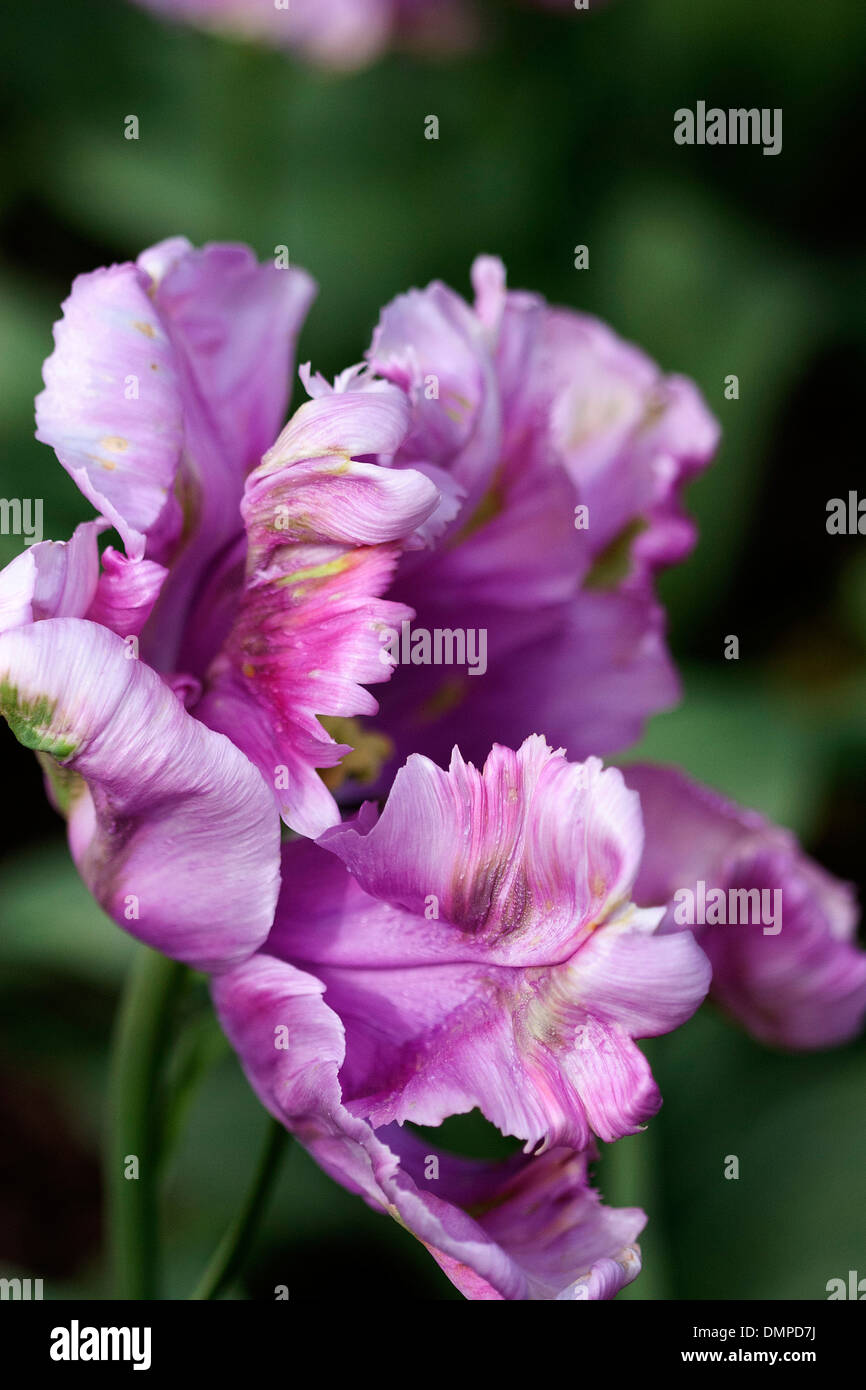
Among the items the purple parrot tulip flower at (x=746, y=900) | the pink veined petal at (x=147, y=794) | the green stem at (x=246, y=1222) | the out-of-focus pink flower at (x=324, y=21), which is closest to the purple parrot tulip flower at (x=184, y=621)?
the pink veined petal at (x=147, y=794)

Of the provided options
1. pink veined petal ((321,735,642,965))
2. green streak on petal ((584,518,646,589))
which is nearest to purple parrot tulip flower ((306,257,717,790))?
green streak on petal ((584,518,646,589))

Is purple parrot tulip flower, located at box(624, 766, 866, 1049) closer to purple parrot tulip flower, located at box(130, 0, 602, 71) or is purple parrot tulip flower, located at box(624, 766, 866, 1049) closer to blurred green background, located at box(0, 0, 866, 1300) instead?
blurred green background, located at box(0, 0, 866, 1300)

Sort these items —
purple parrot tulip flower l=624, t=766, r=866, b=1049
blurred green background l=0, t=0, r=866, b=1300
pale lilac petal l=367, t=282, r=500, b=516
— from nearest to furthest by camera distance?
pale lilac petal l=367, t=282, r=500, b=516 < purple parrot tulip flower l=624, t=766, r=866, b=1049 < blurred green background l=0, t=0, r=866, b=1300

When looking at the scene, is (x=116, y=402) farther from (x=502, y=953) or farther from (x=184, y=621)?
(x=502, y=953)

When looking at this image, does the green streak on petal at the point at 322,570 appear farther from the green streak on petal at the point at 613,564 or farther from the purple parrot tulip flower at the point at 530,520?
the green streak on petal at the point at 613,564

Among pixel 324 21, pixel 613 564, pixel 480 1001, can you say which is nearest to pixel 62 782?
pixel 480 1001
